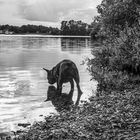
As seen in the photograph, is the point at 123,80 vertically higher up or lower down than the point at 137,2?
lower down

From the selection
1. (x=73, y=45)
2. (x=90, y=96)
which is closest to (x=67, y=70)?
(x=90, y=96)

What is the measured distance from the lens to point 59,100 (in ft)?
52.1

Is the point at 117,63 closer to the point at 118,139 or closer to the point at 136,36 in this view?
the point at 136,36

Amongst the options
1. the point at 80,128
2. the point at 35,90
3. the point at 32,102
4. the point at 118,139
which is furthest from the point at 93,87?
the point at 118,139

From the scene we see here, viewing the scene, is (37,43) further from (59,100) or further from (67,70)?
(59,100)

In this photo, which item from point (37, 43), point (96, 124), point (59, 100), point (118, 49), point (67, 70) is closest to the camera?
point (96, 124)

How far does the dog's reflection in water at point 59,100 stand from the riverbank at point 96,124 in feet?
7.41

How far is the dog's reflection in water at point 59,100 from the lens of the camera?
14291 mm

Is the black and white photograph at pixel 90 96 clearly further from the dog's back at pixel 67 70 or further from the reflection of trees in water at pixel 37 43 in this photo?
the reflection of trees in water at pixel 37 43

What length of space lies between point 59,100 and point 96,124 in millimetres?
6701

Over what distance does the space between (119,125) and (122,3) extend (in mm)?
12280

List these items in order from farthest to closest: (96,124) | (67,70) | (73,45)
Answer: (73,45), (67,70), (96,124)

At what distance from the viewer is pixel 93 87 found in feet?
62.8

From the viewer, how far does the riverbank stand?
835 cm
